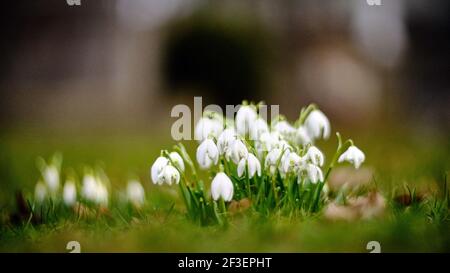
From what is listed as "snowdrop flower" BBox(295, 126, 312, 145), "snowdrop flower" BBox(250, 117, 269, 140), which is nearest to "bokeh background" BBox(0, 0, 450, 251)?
"snowdrop flower" BBox(295, 126, 312, 145)

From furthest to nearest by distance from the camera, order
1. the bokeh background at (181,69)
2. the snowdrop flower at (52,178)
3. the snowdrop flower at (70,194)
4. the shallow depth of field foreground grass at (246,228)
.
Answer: the bokeh background at (181,69)
the snowdrop flower at (52,178)
the snowdrop flower at (70,194)
the shallow depth of field foreground grass at (246,228)

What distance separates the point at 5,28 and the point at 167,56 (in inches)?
82.2

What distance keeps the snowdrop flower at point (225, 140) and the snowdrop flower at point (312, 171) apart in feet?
0.89

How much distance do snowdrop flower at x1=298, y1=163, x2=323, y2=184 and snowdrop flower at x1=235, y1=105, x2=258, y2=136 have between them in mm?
267

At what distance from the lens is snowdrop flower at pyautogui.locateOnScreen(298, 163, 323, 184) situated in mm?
2072

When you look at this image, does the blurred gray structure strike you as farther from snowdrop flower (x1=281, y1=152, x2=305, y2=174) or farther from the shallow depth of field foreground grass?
snowdrop flower (x1=281, y1=152, x2=305, y2=174)

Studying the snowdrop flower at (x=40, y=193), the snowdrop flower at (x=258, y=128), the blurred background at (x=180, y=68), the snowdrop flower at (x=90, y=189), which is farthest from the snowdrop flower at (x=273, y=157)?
the blurred background at (x=180, y=68)

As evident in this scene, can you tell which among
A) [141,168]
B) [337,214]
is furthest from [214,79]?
[337,214]

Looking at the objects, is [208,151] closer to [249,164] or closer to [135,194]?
[249,164]

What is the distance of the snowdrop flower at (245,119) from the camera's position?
2221 mm

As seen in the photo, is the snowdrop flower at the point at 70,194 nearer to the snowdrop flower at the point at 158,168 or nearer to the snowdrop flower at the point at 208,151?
the snowdrop flower at the point at 158,168

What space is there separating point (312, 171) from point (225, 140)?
317mm
